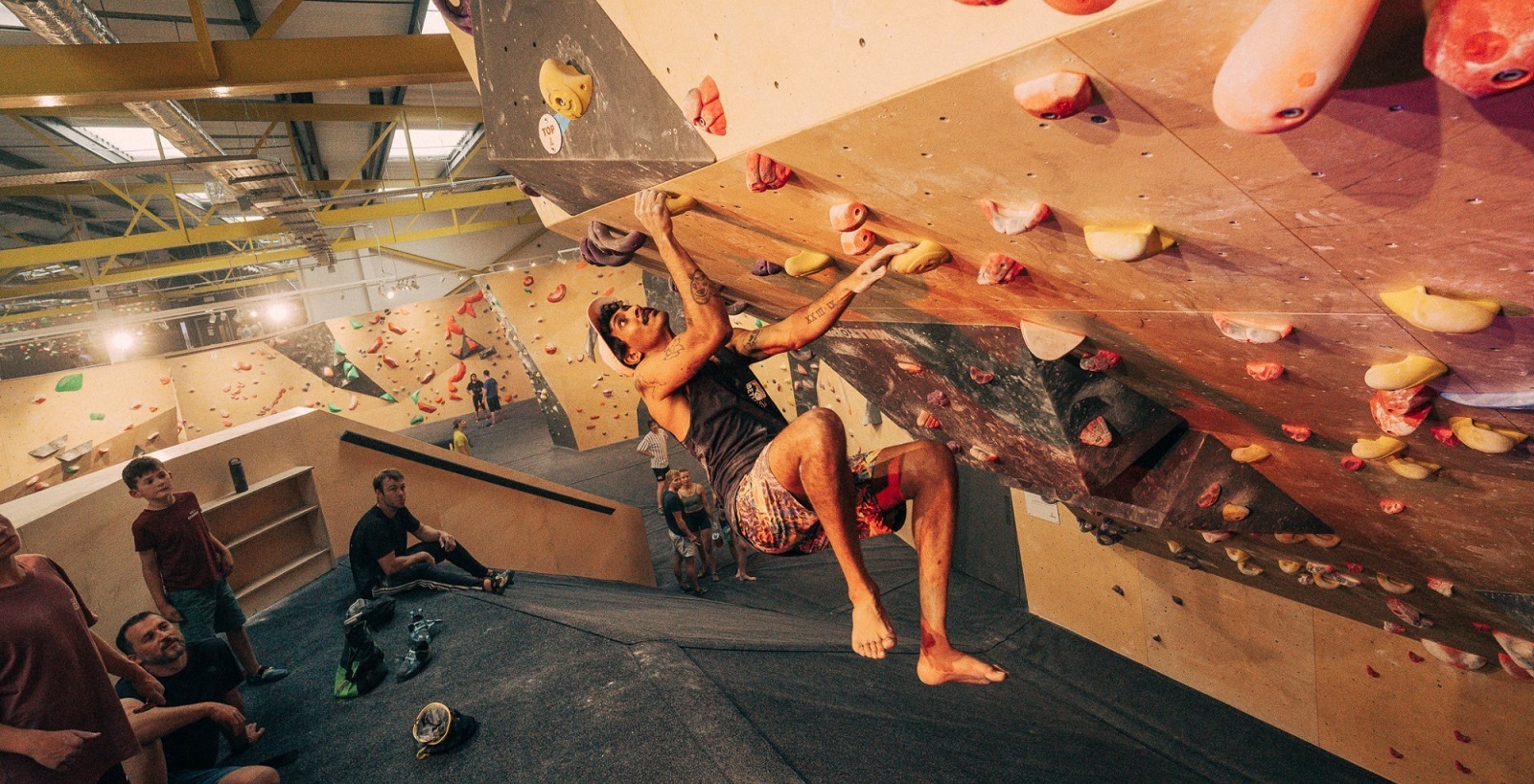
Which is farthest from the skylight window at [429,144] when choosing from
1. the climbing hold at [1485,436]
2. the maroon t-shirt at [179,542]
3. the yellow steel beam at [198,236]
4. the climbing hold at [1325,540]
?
the climbing hold at [1485,436]

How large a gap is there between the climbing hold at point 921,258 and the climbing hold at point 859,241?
2.9 inches

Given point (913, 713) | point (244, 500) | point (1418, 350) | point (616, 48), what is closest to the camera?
point (1418, 350)

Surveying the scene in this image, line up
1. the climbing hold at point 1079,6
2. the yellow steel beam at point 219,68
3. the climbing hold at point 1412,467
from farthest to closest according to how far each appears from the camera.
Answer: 1. the yellow steel beam at point 219,68
2. the climbing hold at point 1412,467
3. the climbing hold at point 1079,6

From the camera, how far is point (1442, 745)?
3.54 metres

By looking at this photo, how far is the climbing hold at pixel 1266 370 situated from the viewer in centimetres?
176

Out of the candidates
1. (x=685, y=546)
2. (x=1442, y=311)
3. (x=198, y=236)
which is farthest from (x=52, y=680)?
(x=198, y=236)

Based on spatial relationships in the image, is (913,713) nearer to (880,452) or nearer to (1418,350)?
(880,452)

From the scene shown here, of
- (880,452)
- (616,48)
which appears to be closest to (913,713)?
(880,452)

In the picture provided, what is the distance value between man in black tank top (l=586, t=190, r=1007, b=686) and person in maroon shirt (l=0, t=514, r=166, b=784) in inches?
68.2

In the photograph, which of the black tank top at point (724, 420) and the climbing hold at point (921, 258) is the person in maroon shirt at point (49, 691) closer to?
the black tank top at point (724, 420)

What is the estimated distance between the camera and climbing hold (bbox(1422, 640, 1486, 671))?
3.28 meters

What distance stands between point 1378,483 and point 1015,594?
3.97 m

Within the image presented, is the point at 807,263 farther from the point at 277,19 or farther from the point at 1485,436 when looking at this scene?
the point at 277,19

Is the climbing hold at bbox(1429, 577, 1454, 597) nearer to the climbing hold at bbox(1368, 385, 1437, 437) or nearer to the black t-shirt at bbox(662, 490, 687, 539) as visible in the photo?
the climbing hold at bbox(1368, 385, 1437, 437)
